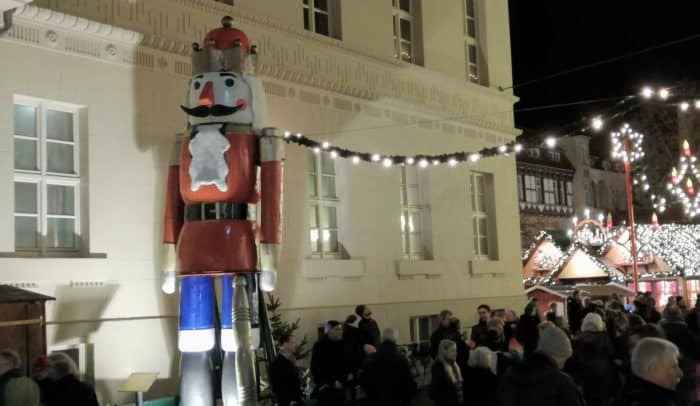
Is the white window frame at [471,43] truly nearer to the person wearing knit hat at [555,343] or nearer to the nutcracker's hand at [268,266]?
the nutcracker's hand at [268,266]

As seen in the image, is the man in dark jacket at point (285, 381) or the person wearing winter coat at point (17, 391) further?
the man in dark jacket at point (285, 381)

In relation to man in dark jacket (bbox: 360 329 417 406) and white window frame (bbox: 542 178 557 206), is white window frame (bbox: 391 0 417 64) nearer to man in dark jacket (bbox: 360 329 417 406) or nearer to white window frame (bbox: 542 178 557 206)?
man in dark jacket (bbox: 360 329 417 406)

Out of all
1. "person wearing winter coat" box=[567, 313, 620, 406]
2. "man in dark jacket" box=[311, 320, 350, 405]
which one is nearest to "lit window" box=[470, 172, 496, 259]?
"man in dark jacket" box=[311, 320, 350, 405]

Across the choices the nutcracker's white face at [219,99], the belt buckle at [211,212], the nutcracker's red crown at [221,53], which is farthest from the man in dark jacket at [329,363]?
the nutcracker's red crown at [221,53]

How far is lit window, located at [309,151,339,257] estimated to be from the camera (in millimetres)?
15891

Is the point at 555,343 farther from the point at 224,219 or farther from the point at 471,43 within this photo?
the point at 471,43

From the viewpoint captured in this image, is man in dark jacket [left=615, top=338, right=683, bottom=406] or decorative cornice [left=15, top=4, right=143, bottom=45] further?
decorative cornice [left=15, top=4, right=143, bottom=45]

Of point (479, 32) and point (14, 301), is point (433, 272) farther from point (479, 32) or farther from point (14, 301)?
point (14, 301)

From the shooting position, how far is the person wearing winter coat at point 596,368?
386 inches

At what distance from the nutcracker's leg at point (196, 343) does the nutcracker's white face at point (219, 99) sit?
1674 millimetres

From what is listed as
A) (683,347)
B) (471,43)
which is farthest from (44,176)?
(471,43)

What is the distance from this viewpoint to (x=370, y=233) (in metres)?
16.9

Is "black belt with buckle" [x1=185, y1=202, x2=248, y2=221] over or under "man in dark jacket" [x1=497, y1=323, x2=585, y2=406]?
over

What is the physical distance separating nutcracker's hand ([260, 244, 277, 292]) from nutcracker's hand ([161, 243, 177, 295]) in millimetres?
969
